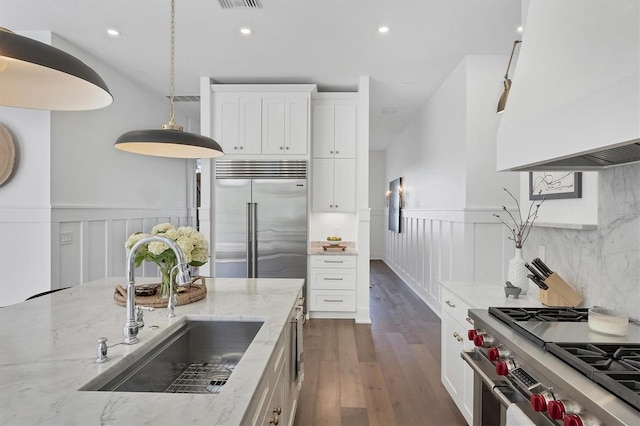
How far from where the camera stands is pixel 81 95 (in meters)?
1.36

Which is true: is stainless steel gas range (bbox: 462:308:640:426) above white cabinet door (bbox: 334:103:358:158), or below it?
below

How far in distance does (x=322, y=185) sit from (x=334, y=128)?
0.76m

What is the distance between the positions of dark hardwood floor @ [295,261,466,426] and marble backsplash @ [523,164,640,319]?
119 centimetres

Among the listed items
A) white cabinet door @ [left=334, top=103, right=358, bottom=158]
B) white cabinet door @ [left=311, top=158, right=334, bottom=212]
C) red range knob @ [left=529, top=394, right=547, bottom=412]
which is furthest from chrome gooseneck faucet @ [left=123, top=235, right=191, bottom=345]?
white cabinet door @ [left=334, top=103, right=358, bottom=158]

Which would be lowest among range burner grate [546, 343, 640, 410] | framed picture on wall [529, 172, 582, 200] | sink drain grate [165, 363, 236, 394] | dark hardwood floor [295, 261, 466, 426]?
dark hardwood floor [295, 261, 466, 426]

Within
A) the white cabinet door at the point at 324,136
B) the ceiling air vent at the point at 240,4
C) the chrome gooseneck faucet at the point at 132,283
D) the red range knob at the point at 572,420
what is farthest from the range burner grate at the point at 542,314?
the white cabinet door at the point at 324,136

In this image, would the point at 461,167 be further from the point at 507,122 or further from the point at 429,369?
the point at 507,122

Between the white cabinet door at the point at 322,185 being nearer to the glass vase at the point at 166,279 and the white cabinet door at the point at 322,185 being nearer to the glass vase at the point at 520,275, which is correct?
the glass vase at the point at 520,275

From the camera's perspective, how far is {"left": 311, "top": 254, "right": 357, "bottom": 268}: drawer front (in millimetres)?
4227

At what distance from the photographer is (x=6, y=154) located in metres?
3.15

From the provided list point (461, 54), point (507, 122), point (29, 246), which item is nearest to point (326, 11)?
point (461, 54)

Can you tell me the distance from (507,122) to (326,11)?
1994 millimetres

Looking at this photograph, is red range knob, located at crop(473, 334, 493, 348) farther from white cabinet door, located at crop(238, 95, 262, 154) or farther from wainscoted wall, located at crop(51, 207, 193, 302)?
wainscoted wall, located at crop(51, 207, 193, 302)

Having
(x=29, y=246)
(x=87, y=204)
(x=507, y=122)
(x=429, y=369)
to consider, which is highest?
(x=507, y=122)
